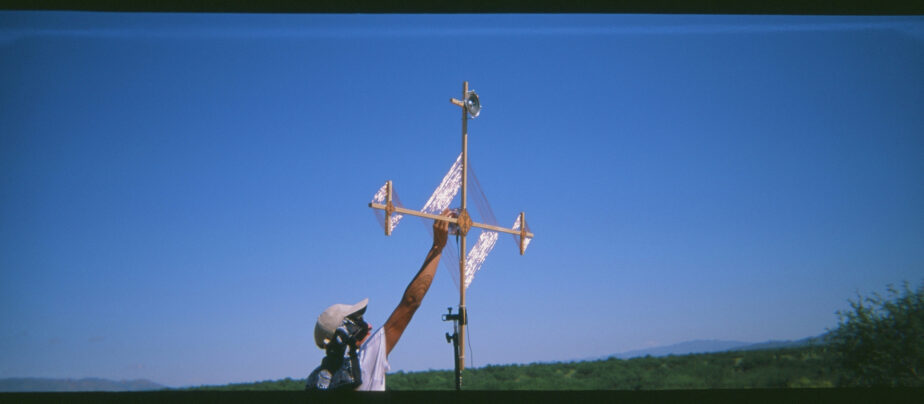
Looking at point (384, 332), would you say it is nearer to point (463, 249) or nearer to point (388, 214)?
point (388, 214)

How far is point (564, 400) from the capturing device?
7.19 feet

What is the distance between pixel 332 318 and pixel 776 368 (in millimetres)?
16913

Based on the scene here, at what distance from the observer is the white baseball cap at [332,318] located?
89.4 inches

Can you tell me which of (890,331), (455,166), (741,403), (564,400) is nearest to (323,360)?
(564,400)

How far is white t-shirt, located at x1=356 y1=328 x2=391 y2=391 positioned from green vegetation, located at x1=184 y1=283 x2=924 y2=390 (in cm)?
595

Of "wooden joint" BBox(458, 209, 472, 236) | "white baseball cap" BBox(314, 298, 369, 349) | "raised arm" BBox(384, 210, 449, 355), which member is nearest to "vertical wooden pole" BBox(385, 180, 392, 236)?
"wooden joint" BBox(458, 209, 472, 236)

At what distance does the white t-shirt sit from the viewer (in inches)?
83.9

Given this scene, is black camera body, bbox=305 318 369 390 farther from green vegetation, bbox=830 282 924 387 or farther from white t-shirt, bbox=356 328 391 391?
green vegetation, bbox=830 282 924 387

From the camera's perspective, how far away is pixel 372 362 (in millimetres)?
2135

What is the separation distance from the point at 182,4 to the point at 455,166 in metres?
2.45

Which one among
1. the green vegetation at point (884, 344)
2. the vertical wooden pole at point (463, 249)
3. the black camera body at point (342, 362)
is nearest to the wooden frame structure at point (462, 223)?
the vertical wooden pole at point (463, 249)

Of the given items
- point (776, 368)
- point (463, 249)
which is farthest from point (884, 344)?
point (463, 249)

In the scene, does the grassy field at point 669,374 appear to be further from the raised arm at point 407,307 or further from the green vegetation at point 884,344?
the raised arm at point 407,307

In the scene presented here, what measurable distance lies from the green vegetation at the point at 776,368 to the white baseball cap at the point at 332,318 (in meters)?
5.88
